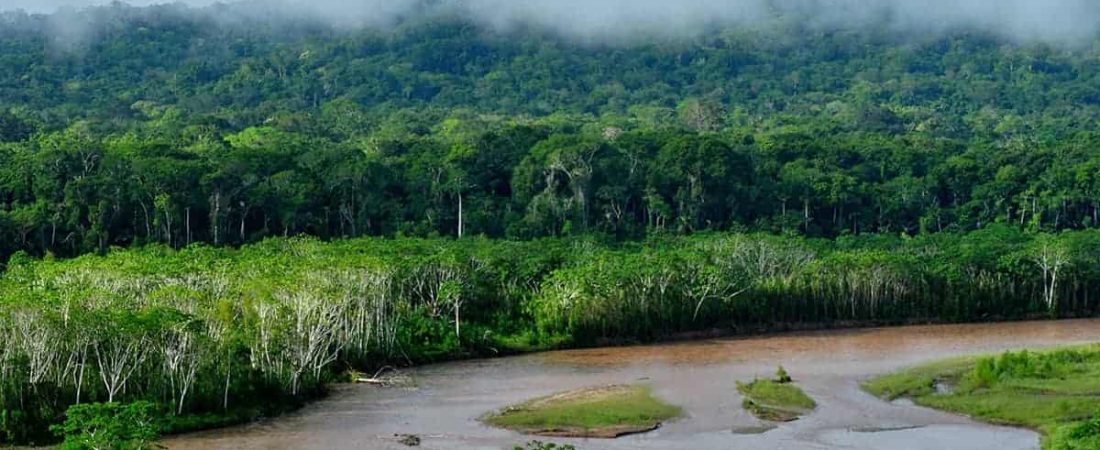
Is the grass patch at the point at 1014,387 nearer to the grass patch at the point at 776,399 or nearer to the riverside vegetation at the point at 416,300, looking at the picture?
the grass patch at the point at 776,399

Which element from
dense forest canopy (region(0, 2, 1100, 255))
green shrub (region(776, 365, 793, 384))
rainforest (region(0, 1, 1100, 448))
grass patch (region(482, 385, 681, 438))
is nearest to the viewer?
grass patch (region(482, 385, 681, 438))

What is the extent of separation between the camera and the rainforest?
49531 mm

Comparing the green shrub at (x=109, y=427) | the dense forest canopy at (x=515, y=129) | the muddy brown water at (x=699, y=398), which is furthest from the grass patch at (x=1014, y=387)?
the dense forest canopy at (x=515, y=129)

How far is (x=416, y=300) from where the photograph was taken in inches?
2559

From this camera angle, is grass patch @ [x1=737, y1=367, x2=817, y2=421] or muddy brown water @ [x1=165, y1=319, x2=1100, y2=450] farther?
grass patch @ [x1=737, y1=367, x2=817, y2=421]

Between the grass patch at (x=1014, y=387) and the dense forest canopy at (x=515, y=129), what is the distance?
36444mm

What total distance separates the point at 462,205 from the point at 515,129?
11801mm

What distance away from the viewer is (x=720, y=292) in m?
69.8

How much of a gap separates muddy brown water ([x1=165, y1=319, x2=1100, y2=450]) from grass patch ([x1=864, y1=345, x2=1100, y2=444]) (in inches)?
36.9

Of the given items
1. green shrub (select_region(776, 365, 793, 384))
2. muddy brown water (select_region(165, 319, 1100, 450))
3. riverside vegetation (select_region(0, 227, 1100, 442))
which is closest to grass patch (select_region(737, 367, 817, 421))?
green shrub (select_region(776, 365, 793, 384))

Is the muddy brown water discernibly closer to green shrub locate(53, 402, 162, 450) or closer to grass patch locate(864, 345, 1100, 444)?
grass patch locate(864, 345, 1100, 444)

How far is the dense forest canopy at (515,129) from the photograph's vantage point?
85.8 metres

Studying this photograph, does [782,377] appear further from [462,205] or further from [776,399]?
[462,205]

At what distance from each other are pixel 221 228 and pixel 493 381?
31.4m
